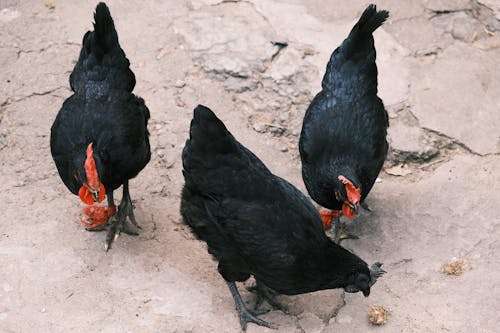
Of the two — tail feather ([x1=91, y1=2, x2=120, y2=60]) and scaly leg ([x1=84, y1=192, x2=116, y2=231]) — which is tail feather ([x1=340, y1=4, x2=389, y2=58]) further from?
scaly leg ([x1=84, y1=192, x2=116, y2=231])

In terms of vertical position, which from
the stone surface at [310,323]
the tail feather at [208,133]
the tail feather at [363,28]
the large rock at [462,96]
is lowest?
the stone surface at [310,323]

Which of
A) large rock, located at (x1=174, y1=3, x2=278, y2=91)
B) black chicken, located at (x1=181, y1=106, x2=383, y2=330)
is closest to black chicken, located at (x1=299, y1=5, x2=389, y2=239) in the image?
black chicken, located at (x1=181, y1=106, x2=383, y2=330)

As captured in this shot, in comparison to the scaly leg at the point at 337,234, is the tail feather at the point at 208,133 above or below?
above

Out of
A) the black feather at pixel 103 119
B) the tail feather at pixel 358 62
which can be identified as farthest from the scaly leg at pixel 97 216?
the tail feather at pixel 358 62

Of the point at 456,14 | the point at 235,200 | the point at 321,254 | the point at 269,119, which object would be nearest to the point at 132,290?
the point at 235,200

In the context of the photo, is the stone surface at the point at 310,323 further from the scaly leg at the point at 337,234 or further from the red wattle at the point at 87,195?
the red wattle at the point at 87,195

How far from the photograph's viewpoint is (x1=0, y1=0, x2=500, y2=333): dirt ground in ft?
17.1

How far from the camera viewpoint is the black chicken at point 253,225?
192 inches

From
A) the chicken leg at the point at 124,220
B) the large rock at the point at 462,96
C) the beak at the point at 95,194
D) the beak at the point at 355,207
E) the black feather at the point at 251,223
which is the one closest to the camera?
the black feather at the point at 251,223

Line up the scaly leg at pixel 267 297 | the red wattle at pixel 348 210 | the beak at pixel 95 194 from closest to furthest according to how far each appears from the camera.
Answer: the beak at pixel 95 194 → the red wattle at pixel 348 210 → the scaly leg at pixel 267 297

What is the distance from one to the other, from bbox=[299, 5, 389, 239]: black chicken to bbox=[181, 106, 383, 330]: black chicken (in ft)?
1.13

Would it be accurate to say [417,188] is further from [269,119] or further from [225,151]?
[225,151]

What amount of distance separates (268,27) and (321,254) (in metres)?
3.32

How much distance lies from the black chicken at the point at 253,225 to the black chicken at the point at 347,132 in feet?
1.13
